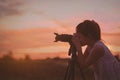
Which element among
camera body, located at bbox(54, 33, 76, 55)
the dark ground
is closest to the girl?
camera body, located at bbox(54, 33, 76, 55)

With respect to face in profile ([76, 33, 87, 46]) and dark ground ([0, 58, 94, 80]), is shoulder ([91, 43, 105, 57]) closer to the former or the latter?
face in profile ([76, 33, 87, 46])

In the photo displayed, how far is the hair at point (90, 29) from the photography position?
4.04 m

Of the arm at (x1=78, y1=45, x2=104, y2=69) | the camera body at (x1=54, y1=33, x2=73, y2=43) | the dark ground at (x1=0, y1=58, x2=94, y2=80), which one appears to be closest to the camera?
the arm at (x1=78, y1=45, x2=104, y2=69)

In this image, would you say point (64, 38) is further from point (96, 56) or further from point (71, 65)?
point (96, 56)

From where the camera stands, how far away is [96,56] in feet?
13.3

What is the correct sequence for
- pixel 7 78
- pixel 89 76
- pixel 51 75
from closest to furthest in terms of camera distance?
pixel 89 76 < pixel 7 78 < pixel 51 75

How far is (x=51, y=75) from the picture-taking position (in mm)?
11055

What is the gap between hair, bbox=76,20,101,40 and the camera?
404 cm

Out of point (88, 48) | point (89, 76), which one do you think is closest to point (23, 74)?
point (89, 76)

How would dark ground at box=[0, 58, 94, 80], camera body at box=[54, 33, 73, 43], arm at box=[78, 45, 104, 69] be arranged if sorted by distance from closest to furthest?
arm at box=[78, 45, 104, 69] → camera body at box=[54, 33, 73, 43] → dark ground at box=[0, 58, 94, 80]

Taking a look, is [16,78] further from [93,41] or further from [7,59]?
[93,41]

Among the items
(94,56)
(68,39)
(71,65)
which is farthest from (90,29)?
(71,65)

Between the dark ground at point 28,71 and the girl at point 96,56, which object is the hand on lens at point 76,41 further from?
the dark ground at point 28,71

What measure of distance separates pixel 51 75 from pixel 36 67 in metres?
0.57
